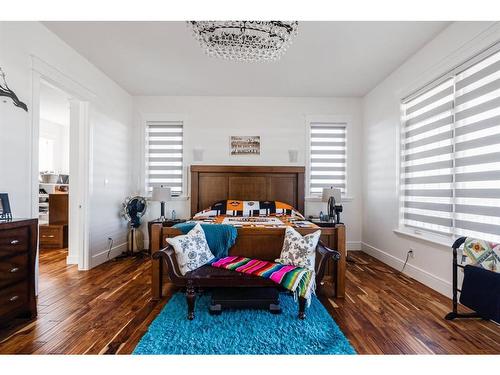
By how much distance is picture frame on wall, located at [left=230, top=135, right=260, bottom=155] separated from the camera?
16.2ft

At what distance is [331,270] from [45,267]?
151 inches

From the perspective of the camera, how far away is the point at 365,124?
15.9 feet

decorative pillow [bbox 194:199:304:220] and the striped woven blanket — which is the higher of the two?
decorative pillow [bbox 194:199:304:220]

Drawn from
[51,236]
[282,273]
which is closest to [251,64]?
[282,273]

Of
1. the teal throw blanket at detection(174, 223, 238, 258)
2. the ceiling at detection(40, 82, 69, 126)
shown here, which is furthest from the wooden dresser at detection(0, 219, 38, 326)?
the ceiling at detection(40, 82, 69, 126)

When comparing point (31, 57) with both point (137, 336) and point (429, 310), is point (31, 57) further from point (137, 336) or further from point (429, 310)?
point (429, 310)

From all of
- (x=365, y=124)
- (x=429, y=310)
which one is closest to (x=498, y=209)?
(x=429, y=310)

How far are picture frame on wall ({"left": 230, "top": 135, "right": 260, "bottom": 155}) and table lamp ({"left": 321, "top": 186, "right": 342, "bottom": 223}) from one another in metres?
1.43

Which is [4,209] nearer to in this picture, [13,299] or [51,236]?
[13,299]

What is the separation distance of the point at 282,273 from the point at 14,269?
2.14 meters

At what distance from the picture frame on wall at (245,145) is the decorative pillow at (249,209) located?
986 mm

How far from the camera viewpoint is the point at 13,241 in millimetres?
2115

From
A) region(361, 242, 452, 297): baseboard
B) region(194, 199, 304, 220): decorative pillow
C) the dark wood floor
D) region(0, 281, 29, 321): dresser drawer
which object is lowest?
the dark wood floor

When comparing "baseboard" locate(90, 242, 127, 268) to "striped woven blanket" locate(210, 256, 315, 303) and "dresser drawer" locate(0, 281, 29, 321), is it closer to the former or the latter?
"dresser drawer" locate(0, 281, 29, 321)
